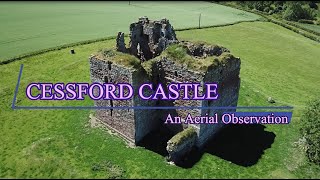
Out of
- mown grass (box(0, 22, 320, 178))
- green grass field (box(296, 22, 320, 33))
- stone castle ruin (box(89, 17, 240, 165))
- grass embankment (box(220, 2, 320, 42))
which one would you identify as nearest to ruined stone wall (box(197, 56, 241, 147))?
stone castle ruin (box(89, 17, 240, 165))

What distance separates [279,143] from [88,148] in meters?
16.3

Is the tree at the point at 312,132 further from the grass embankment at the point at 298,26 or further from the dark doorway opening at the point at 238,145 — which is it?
the grass embankment at the point at 298,26

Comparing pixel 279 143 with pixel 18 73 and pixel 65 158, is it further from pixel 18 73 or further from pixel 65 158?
pixel 18 73

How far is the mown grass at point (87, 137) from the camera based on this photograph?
26.3 m

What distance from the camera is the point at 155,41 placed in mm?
35875

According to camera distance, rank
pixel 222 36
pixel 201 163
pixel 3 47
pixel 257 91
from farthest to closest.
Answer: pixel 222 36 → pixel 3 47 → pixel 257 91 → pixel 201 163

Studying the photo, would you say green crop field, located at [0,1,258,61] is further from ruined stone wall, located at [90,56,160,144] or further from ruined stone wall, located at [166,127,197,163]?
ruined stone wall, located at [166,127,197,163]

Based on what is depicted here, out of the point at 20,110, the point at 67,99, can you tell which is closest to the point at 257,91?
the point at 67,99

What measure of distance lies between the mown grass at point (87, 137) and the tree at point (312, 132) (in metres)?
0.88

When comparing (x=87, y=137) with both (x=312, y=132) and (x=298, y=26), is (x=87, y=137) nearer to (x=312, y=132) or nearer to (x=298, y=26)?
(x=312, y=132)

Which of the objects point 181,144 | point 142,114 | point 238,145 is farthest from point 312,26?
point 181,144

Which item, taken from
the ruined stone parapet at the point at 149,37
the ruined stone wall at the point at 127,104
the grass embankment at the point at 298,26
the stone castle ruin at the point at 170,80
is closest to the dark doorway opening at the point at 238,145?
the stone castle ruin at the point at 170,80

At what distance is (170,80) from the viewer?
94.6 feet

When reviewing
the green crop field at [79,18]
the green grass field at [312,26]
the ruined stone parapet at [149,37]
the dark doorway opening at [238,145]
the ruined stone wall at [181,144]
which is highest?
the ruined stone parapet at [149,37]
